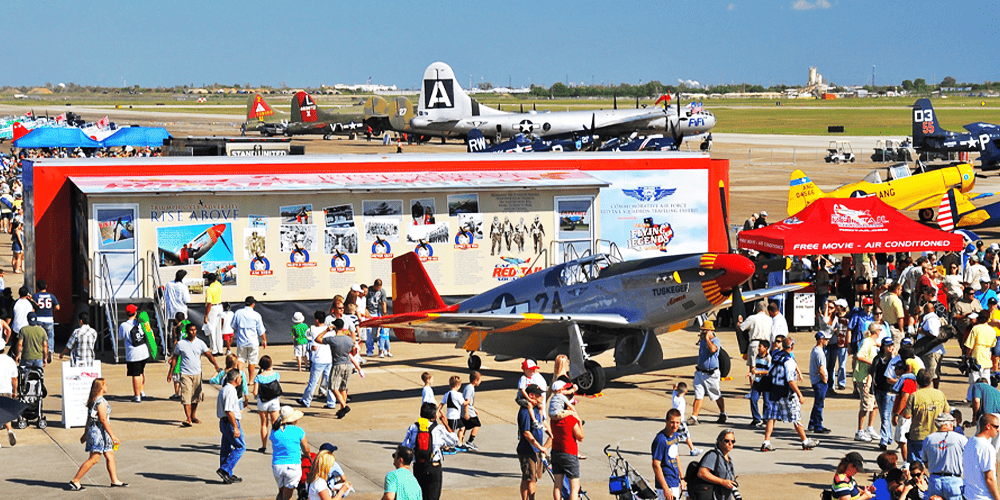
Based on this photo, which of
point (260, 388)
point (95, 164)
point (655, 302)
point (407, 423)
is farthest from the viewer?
point (95, 164)

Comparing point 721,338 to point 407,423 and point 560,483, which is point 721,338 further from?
point 560,483

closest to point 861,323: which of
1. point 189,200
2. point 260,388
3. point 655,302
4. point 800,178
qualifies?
point 655,302

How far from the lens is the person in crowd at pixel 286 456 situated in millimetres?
10195

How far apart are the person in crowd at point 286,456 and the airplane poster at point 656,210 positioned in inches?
513

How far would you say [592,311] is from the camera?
16.6m

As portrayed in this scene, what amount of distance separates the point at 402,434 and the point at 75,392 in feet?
13.2

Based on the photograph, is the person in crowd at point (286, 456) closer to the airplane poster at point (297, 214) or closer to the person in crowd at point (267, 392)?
the person in crowd at point (267, 392)

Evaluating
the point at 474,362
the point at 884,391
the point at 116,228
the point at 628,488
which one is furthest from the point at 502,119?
the point at 628,488

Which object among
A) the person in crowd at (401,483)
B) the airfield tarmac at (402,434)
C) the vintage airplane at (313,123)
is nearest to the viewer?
the person in crowd at (401,483)

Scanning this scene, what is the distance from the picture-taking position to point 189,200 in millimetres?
20172

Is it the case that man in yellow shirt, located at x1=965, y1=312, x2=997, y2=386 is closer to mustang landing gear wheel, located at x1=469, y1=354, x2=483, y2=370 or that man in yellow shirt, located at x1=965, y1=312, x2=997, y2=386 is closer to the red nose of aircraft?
the red nose of aircraft

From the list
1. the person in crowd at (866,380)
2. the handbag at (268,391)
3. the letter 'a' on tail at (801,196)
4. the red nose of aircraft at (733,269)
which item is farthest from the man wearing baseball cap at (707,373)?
the letter 'a' on tail at (801,196)

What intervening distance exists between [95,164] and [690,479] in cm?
1439

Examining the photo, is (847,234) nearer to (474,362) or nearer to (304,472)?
(474,362)
